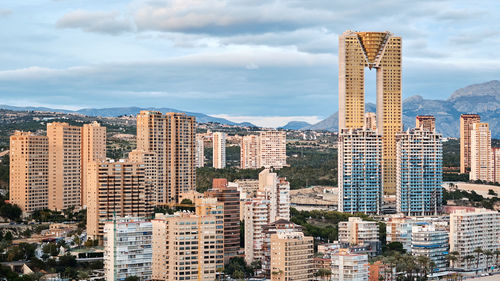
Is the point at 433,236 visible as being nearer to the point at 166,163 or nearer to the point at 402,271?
the point at 402,271

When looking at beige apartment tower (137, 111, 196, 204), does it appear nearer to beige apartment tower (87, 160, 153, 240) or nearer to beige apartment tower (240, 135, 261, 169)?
beige apartment tower (87, 160, 153, 240)

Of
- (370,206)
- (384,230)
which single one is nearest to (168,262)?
(384,230)

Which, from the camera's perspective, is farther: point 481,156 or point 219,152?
point 219,152

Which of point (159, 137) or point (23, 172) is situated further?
point (159, 137)

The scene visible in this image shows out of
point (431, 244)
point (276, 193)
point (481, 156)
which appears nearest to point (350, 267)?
point (431, 244)

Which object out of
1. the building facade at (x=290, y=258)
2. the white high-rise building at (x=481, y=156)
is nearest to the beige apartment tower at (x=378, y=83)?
the white high-rise building at (x=481, y=156)

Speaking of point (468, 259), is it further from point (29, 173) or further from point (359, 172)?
point (29, 173)

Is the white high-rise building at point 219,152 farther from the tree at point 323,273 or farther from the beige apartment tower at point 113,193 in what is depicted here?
the tree at point 323,273

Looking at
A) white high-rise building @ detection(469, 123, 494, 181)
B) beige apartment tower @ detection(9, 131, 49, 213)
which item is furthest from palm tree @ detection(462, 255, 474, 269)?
white high-rise building @ detection(469, 123, 494, 181)
